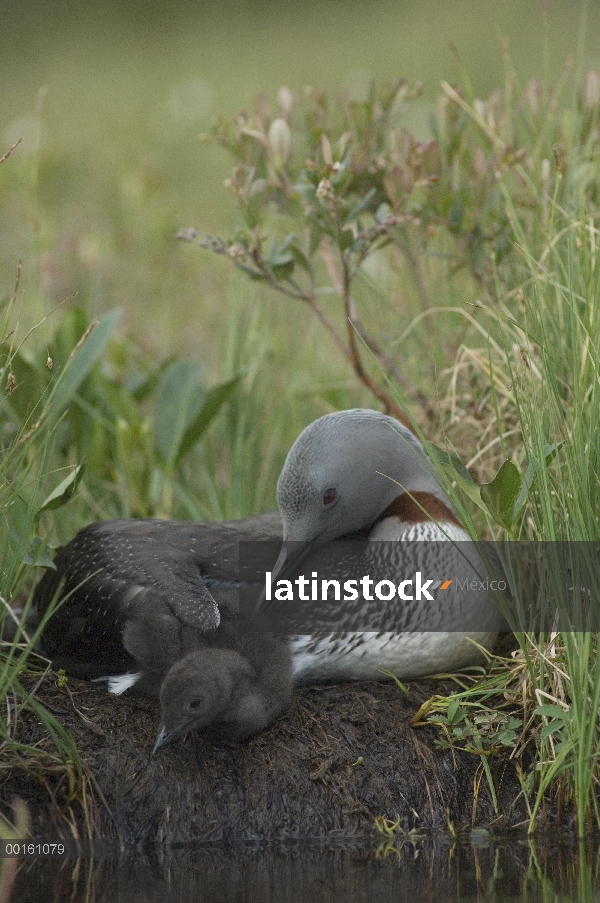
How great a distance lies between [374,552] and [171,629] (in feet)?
2.36

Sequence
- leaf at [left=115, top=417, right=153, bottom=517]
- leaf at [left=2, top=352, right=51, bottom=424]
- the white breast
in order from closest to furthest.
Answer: the white breast < leaf at [left=2, top=352, right=51, bottom=424] < leaf at [left=115, top=417, right=153, bottom=517]

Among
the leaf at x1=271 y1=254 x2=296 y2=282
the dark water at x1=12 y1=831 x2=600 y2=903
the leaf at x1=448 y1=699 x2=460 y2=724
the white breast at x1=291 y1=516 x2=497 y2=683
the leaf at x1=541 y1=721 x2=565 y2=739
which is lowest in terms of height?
the dark water at x1=12 y1=831 x2=600 y2=903

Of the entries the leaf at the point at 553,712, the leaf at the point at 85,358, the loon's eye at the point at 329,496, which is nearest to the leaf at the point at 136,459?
the leaf at the point at 85,358

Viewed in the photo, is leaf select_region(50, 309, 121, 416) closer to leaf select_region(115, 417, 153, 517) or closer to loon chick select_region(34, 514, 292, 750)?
leaf select_region(115, 417, 153, 517)

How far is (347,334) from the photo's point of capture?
4.94 meters

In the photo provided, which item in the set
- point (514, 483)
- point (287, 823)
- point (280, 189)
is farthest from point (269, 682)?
point (280, 189)

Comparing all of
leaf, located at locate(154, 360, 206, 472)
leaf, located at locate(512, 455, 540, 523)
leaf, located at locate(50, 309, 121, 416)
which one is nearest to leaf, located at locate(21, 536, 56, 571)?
leaf, located at locate(50, 309, 121, 416)

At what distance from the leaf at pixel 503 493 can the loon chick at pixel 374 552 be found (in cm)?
23

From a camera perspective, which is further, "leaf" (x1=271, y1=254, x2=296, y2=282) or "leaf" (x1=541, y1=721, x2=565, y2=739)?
"leaf" (x1=271, y1=254, x2=296, y2=282)

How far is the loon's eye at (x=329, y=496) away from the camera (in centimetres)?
347

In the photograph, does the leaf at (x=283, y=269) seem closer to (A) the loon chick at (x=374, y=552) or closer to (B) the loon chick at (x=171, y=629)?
(A) the loon chick at (x=374, y=552)

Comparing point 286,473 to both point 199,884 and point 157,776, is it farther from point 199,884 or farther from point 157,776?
point 199,884

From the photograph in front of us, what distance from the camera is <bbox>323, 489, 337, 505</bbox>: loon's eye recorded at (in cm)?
347

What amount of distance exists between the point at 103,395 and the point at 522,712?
7.39 ft
